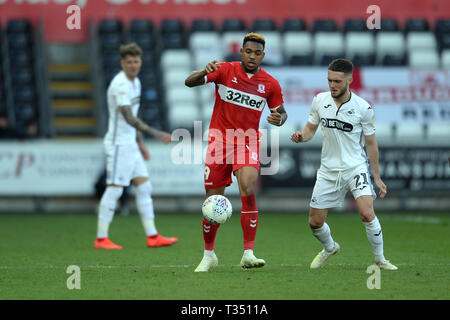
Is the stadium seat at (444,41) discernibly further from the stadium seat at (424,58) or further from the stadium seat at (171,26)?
the stadium seat at (171,26)

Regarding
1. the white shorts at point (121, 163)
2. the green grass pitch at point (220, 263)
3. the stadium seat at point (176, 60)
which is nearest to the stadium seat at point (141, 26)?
the stadium seat at point (176, 60)

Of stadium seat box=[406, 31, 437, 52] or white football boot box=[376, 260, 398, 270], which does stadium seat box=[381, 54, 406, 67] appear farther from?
white football boot box=[376, 260, 398, 270]

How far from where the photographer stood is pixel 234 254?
9406 mm

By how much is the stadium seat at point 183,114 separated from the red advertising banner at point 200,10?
11.0 feet

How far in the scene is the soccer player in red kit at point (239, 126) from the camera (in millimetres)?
7648

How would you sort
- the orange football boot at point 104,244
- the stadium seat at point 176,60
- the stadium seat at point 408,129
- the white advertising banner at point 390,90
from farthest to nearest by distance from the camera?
the stadium seat at point 176,60
the white advertising banner at point 390,90
the stadium seat at point 408,129
the orange football boot at point 104,244

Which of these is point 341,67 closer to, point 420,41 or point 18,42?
point 18,42

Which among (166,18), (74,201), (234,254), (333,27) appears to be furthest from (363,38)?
(234,254)

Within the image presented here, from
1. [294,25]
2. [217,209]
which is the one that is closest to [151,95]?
[294,25]

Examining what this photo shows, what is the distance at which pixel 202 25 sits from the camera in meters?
20.6

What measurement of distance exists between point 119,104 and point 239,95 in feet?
9.40
